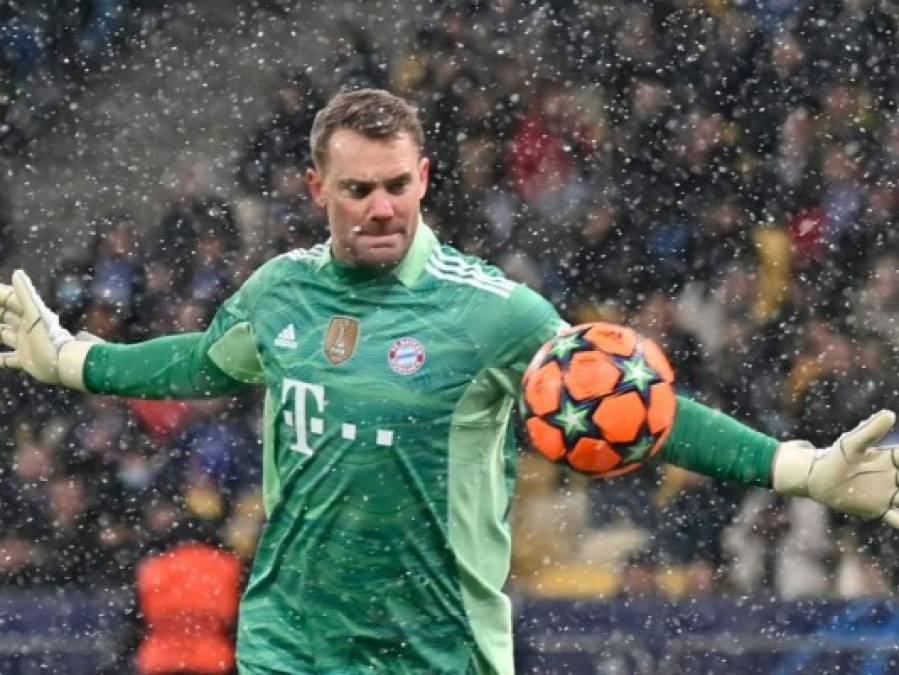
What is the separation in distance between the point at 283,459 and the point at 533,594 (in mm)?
3568

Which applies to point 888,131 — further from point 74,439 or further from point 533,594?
point 74,439

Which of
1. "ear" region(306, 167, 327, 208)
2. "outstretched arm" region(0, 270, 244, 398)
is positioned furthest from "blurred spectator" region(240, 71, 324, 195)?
"ear" region(306, 167, 327, 208)

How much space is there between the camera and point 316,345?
448 cm

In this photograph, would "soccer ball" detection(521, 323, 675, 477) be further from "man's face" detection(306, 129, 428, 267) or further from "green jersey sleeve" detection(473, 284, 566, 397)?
"man's face" detection(306, 129, 428, 267)

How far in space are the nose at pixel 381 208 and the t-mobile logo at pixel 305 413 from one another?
37cm

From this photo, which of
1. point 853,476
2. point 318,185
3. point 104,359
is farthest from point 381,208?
point 853,476

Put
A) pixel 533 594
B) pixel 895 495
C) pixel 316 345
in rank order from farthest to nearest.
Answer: pixel 533 594 → pixel 316 345 → pixel 895 495

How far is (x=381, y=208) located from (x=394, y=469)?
1.75ft

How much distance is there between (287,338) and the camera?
4.55 metres

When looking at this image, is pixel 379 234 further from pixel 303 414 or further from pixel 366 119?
pixel 303 414

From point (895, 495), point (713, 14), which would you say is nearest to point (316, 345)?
point (895, 495)

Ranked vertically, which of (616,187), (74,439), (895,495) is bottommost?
(74,439)

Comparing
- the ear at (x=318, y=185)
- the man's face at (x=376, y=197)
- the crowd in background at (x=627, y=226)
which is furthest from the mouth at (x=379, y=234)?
the crowd in background at (x=627, y=226)

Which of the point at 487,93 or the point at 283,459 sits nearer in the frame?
the point at 283,459
